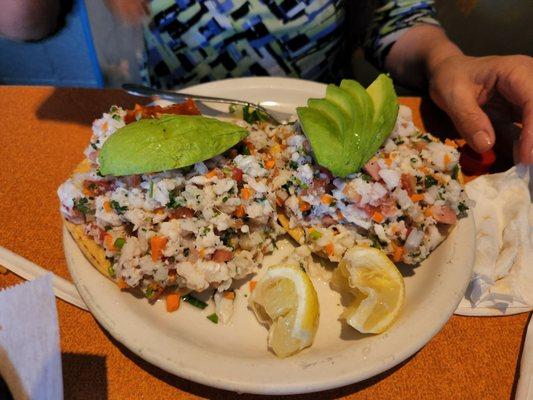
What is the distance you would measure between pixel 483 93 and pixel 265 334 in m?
1.34

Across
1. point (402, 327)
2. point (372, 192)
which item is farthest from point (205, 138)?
point (402, 327)

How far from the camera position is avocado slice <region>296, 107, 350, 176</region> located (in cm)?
139

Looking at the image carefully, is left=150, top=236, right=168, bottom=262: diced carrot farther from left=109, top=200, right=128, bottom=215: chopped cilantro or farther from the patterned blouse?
the patterned blouse

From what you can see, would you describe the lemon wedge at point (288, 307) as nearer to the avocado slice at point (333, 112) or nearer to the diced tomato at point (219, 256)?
the diced tomato at point (219, 256)

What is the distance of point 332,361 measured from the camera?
1160 millimetres

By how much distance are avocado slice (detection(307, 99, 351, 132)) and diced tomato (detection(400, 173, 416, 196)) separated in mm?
258

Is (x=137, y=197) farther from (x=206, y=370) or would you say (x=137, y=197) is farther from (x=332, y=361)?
(x=332, y=361)

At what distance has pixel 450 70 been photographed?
1.85 m

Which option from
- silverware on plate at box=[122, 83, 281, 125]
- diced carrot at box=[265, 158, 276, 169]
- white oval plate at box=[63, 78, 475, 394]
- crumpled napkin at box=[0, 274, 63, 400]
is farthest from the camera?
silverware on plate at box=[122, 83, 281, 125]

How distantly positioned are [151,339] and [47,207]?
2.63 feet

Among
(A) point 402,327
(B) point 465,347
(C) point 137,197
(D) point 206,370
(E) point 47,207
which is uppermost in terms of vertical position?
(C) point 137,197

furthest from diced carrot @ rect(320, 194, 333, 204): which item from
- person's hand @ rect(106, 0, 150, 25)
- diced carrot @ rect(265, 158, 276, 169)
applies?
person's hand @ rect(106, 0, 150, 25)

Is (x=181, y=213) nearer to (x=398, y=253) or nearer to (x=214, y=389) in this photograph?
(x=214, y=389)

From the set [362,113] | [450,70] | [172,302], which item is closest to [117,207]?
[172,302]
